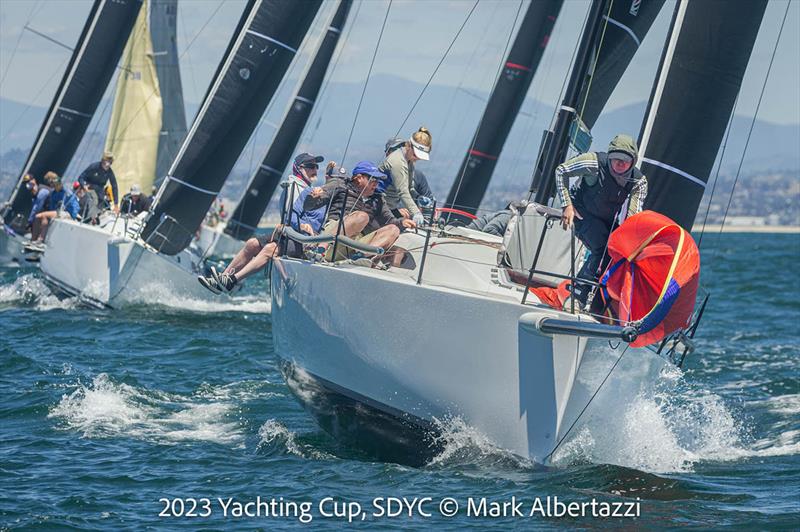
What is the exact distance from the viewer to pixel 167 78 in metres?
25.7

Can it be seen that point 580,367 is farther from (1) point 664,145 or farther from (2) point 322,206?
(2) point 322,206

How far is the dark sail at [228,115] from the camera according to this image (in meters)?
14.9

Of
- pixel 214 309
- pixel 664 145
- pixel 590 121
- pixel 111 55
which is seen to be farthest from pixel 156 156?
pixel 664 145

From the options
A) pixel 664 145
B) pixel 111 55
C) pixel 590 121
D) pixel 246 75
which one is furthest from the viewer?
pixel 111 55

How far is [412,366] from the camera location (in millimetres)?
6750

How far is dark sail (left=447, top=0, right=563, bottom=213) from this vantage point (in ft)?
56.7

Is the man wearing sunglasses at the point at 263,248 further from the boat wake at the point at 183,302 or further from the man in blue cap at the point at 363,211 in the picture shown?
the boat wake at the point at 183,302

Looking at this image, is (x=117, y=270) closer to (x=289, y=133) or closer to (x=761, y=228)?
(x=289, y=133)

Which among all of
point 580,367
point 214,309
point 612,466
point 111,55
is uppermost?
point 111,55

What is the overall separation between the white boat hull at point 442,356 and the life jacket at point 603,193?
0.74 meters

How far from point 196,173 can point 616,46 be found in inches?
302

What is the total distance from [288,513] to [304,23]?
1021cm

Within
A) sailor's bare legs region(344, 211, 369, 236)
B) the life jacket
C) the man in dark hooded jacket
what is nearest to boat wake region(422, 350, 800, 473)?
the man in dark hooded jacket

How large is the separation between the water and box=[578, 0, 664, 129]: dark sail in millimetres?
2492
